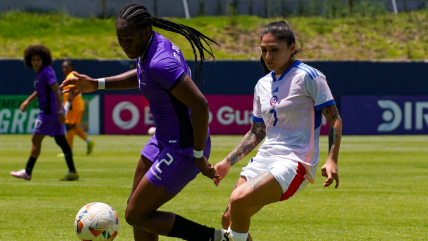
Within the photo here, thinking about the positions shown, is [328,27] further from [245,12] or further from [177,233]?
[177,233]

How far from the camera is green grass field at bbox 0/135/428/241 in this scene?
7250 mm

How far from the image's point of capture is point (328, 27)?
41.1 meters

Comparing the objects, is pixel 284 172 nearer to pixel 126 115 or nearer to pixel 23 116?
pixel 126 115

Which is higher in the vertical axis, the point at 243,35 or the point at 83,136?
the point at 243,35

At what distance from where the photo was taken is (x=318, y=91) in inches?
193

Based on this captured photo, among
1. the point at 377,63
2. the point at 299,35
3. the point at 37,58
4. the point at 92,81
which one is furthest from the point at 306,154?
the point at 299,35

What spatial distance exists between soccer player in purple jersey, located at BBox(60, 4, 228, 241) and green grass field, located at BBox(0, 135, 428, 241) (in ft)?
6.35

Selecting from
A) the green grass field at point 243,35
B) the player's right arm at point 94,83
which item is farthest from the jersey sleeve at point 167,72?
the green grass field at point 243,35

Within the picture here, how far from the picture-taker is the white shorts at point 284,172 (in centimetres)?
482

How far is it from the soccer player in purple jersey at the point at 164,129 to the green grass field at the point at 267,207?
6.35ft

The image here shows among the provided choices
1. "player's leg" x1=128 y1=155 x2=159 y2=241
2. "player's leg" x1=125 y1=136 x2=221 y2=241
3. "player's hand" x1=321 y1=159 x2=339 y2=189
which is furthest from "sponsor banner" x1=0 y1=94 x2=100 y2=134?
"player's hand" x1=321 y1=159 x2=339 y2=189

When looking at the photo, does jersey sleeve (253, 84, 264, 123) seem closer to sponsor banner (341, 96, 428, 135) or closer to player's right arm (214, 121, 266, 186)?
player's right arm (214, 121, 266, 186)

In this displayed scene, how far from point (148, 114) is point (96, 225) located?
2038cm

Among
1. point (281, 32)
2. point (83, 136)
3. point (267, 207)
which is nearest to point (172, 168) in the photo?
point (281, 32)
